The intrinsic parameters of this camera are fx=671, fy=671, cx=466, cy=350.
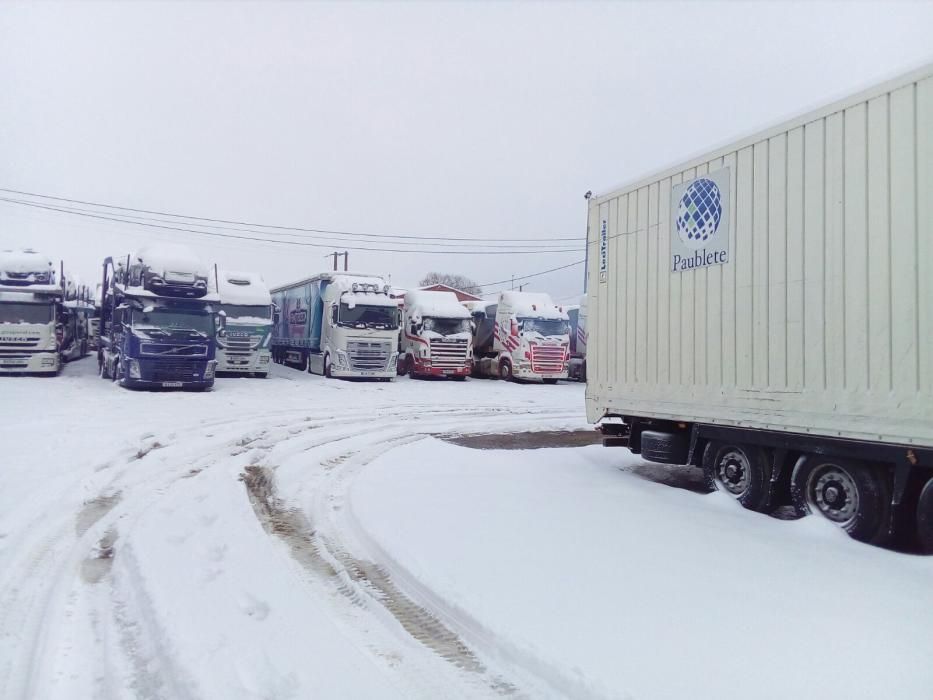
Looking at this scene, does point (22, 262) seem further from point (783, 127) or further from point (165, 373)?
point (783, 127)

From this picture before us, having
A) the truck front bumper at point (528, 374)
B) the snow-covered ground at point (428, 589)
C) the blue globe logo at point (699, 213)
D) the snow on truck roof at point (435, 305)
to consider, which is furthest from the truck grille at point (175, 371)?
the blue globe logo at point (699, 213)

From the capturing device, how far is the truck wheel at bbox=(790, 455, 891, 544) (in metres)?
5.43

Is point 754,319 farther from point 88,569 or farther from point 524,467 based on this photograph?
point 88,569

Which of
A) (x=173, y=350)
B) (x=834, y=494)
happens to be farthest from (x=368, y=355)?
(x=834, y=494)

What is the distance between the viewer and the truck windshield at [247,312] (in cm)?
2206

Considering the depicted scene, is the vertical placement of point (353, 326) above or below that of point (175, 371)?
above

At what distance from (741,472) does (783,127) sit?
11.2ft

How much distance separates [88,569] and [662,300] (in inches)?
242

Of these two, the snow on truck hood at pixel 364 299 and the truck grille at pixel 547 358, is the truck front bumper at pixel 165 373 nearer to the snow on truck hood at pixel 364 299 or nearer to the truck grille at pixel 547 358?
the snow on truck hood at pixel 364 299

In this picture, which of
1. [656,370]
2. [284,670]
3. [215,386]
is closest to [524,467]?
[656,370]

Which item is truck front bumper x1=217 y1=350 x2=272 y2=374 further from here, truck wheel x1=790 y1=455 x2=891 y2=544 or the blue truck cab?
truck wheel x1=790 y1=455 x2=891 y2=544

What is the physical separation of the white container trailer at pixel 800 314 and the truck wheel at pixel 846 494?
0.05 feet

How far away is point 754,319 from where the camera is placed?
645 centimetres

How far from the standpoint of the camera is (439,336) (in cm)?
2483
